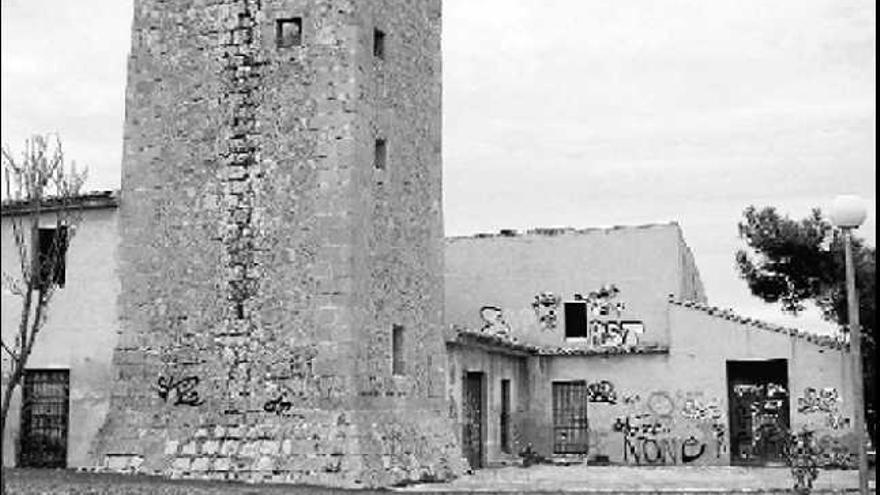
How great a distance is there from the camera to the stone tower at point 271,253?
19.9m

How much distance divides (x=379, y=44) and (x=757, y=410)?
656 inches

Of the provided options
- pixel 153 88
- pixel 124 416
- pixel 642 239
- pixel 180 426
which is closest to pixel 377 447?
pixel 180 426

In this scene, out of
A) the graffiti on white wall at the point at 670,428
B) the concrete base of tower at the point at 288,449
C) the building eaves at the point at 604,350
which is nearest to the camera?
the concrete base of tower at the point at 288,449

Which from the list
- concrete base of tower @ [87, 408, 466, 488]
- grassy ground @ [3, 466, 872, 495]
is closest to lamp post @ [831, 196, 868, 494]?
grassy ground @ [3, 466, 872, 495]

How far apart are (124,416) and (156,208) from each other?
382 centimetres

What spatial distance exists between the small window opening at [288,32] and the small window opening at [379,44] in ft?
4.76

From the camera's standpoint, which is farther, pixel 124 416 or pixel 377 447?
pixel 124 416

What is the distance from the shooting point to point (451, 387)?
25078 mm

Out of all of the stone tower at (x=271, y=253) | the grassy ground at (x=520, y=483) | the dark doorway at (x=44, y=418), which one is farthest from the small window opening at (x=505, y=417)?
the dark doorway at (x=44, y=418)

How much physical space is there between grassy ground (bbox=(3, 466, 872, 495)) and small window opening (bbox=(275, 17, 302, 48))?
25.4ft

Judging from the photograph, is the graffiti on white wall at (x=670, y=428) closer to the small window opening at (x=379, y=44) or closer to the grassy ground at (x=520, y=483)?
the grassy ground at (x=520, y=483)

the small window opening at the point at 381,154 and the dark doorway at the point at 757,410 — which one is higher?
the small window opening at the point at 381,154

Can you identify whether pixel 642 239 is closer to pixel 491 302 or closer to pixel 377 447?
pixel 491 302

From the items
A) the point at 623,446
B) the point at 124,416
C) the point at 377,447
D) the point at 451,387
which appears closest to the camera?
the point at 377,447
